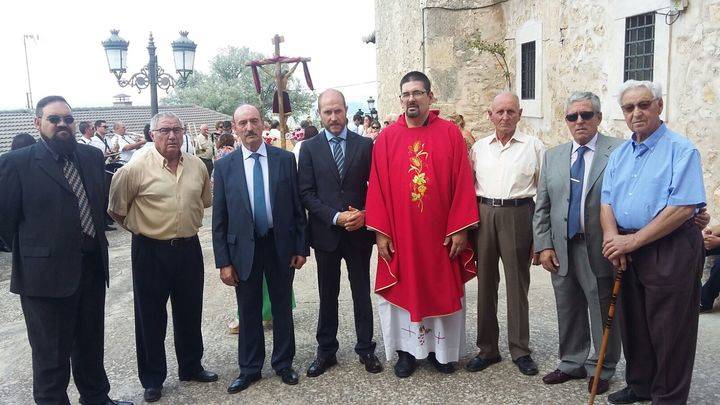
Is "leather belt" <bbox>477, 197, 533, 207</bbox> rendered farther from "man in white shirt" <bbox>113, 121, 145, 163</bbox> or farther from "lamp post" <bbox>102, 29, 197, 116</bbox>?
"man in white shirt" <bbox>113, 121, 145, 163</bbox>

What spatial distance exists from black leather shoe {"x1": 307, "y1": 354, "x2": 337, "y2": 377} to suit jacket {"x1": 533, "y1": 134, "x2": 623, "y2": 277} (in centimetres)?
157

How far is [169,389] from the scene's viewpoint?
363 cm

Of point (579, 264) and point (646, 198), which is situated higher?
point (646, 198)

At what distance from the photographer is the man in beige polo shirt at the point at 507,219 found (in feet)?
11.6

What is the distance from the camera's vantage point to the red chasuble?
3512 mm

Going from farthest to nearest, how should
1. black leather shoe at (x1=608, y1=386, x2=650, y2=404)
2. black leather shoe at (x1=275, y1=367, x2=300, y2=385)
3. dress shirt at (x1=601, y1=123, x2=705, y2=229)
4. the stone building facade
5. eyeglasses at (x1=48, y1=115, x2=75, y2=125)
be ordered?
the stone building facade → black leather shoe at (x1=275, y1=367, x2=300, y2=385) → black leather shoe at (x1=608, y1=386, x2=650, y2=404) → eyeglasses at (x1=48, y1=115, x2=75, y2=125) → dress shirt at (x1=601, y1=123, x2=705, y2=229)

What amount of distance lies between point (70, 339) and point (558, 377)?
2.88 m

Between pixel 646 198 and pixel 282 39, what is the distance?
5.62 m

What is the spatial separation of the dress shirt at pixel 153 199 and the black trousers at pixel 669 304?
2.61 metres

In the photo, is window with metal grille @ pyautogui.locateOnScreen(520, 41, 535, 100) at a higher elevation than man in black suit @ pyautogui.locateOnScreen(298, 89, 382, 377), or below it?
higher

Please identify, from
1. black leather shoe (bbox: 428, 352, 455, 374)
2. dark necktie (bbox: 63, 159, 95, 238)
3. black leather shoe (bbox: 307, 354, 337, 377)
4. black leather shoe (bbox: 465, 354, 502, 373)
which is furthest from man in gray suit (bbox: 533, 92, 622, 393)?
dark necktie (bbox: 63, 159, 95, 238)

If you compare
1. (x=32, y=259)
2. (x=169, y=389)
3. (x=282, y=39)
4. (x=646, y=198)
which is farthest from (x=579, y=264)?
(x=282, y=39)

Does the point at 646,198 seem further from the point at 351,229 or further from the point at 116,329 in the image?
the point at 116,329

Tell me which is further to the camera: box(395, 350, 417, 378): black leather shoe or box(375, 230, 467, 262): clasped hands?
box(395, 350, 417, 378): black leather shoe
